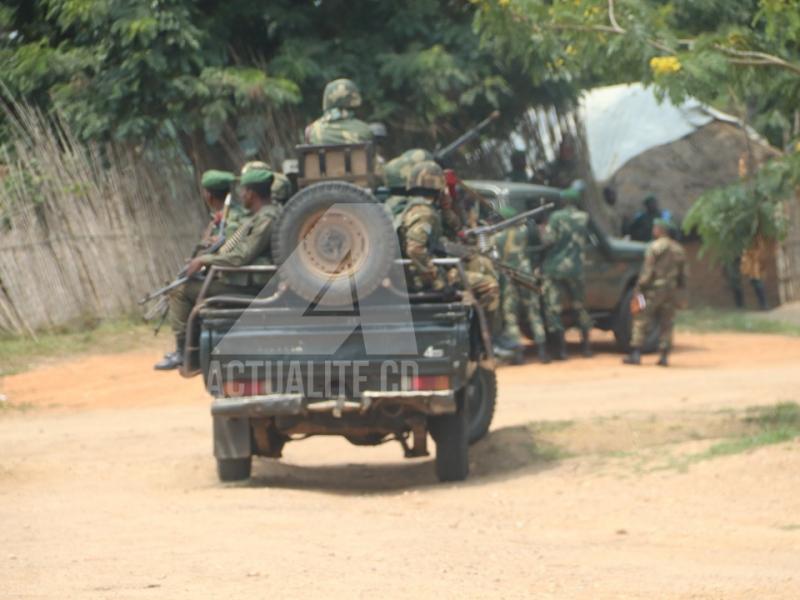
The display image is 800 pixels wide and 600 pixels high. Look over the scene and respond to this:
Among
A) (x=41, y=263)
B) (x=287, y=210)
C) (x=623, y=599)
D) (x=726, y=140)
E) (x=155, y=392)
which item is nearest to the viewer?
(x=623, y=599)

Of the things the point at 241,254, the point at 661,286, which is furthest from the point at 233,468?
the point at 661,286

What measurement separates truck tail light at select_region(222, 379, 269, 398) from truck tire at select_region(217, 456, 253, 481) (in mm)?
699

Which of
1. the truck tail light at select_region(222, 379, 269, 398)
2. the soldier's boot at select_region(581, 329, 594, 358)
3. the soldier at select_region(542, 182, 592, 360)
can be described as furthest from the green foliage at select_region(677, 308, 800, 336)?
the truck tail light at select_region(222, 379, 269, 398)

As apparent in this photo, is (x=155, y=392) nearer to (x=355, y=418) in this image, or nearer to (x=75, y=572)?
(x=355, y=418)

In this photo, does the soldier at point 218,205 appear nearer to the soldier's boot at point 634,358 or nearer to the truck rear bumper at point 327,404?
the truck rear bumper at point 327,404

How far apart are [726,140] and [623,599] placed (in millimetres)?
18916

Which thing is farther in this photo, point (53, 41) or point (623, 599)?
point (53, 41)

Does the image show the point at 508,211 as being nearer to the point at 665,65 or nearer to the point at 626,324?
the point at 626,324

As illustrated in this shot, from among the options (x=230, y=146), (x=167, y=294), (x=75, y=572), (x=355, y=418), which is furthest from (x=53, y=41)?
(x=75, y=572)

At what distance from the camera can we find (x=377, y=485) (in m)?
10.3

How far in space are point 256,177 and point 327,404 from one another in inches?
65.2

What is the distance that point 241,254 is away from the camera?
970 cm

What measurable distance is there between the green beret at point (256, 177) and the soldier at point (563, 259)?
687 cm

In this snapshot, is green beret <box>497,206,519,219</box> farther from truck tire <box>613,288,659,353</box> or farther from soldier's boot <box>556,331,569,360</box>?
truck tire <box>613,288,659,353</box>
